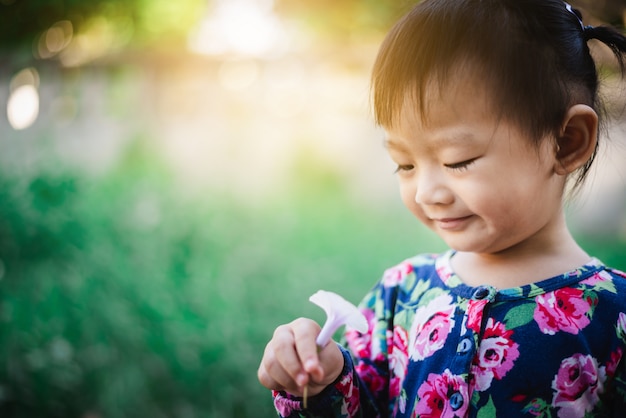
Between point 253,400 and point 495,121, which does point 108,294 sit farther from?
point 495,121

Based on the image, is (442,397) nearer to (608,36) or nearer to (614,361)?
(614,361)

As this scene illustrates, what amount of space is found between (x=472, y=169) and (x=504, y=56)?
207mm

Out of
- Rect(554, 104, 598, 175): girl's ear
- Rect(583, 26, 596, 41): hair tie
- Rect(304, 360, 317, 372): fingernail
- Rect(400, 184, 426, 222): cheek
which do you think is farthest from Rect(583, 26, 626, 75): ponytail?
Rect(304, 360, 317, 372): fingernail

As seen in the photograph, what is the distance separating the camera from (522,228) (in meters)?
1.05

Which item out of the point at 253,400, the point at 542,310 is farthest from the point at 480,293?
the point at 253,400

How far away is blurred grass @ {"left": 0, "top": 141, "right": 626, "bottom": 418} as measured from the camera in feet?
7.72

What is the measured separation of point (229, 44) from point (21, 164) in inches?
54.2

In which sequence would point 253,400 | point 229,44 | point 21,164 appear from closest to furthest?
point 253,400, point 21,164, point 229,44

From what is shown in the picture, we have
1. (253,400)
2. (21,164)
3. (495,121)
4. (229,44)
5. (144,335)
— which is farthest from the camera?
(229,44)

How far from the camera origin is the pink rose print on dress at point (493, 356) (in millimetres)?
1020

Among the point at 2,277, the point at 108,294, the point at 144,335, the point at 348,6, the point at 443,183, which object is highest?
the point at 348,6

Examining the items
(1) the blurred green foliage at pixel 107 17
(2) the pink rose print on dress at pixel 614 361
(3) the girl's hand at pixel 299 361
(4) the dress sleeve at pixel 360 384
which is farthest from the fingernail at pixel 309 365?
(1) the blurred green foliage at pixel 107 17

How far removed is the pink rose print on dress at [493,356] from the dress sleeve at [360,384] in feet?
0.80

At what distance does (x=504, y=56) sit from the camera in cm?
99
